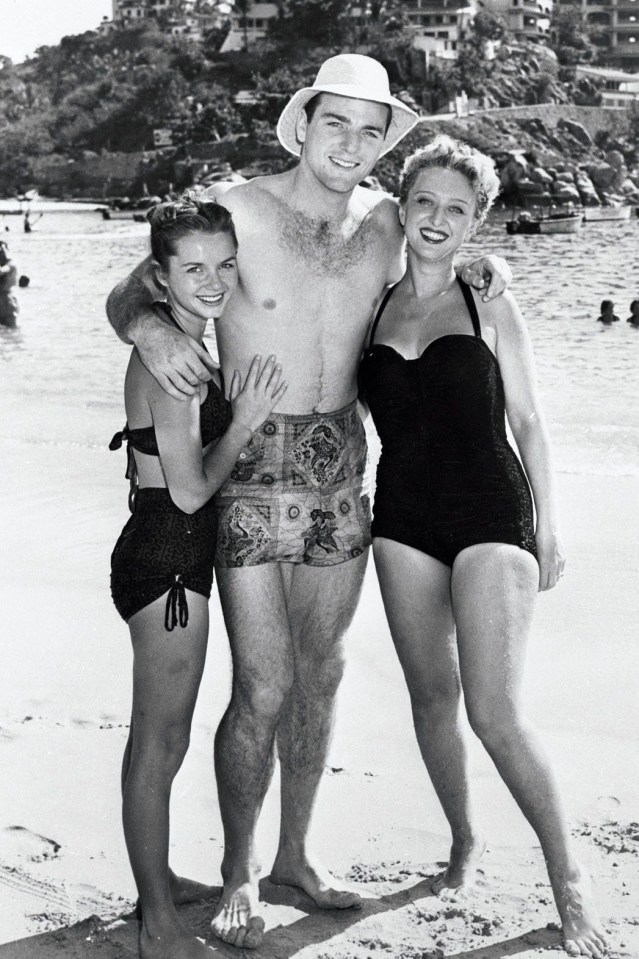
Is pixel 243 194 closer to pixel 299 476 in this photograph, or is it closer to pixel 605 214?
pixel 299 476

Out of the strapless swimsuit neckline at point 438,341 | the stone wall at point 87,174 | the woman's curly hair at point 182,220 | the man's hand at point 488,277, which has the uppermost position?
the stone wall at point 87,174

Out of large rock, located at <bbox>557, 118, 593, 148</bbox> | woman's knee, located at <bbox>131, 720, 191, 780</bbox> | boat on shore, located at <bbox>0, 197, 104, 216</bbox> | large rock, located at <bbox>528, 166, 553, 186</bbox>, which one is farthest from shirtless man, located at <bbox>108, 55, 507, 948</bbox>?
large rock, located at <bbox>557, 118, 593, 148</bbox>

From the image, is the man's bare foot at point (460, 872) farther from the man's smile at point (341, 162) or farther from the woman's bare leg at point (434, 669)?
the man's smile at point (341, 162)

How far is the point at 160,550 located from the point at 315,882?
1.16 m

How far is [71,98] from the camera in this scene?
10419cm

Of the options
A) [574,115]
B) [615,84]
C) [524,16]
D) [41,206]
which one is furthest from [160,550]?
[524,16]

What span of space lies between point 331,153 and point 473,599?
1383 millimetres

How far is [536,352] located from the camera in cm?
2388

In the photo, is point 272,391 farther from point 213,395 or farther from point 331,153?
point 331,153

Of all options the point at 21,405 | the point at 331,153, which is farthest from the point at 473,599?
the point at 21,405

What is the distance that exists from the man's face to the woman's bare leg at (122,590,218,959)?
4.44ft

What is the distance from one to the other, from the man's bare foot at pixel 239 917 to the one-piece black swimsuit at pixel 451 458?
109 centimetres

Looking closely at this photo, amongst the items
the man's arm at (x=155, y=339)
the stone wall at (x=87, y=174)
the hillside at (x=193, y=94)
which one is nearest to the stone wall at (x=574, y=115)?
the hillside at (x=193, y=94)

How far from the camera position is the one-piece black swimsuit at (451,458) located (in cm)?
321
